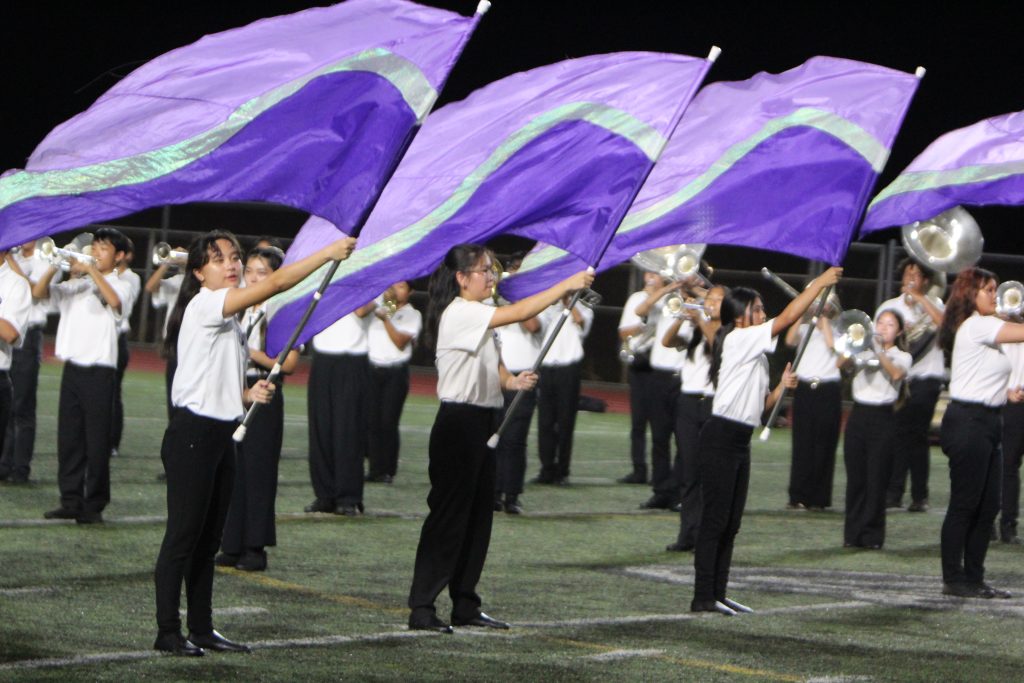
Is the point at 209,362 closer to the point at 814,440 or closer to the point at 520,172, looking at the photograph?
the point at 520,172

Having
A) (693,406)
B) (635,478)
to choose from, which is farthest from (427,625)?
(635,478)

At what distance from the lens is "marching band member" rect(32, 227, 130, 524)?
36.5 ft

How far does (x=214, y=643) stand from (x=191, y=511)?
2.03 feet

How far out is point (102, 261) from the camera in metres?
11.1

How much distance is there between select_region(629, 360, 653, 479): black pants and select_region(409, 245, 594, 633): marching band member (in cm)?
698

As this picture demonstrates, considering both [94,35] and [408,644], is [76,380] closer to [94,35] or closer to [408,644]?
[408,644]

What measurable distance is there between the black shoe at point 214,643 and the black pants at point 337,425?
5.11 metres

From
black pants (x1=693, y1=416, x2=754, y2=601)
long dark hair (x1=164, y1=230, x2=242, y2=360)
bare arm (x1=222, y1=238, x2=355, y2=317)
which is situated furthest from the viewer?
black pants (x1=693, y1=416, x2=754, y2=601)

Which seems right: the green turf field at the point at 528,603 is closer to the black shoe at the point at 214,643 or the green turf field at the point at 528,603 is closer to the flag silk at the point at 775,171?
the black shoe at the point at 214,643

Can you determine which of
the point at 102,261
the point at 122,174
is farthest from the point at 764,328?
the point at 102,261

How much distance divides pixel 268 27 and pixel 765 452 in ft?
44.3

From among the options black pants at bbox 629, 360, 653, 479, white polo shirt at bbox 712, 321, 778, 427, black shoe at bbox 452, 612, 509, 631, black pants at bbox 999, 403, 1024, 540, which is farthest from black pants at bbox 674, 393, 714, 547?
black shoe at bbox 452, 612, 509, 631

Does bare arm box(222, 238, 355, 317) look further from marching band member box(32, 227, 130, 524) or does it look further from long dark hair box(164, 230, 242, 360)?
marching band member box(32, 227, 130, 524)

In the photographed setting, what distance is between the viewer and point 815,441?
14.5 meters
